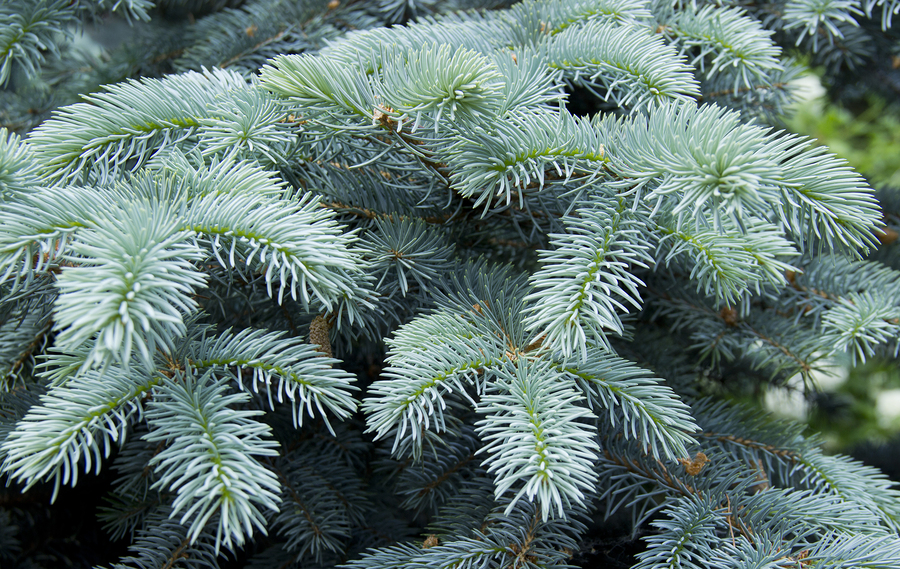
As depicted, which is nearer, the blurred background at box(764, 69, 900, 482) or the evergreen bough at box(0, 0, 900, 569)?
the evergreen bough at box(0, 0, 900, 569)

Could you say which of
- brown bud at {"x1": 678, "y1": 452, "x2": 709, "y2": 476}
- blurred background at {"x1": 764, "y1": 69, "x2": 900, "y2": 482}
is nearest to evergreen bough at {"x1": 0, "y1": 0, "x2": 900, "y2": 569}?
brown bud at {"x1": 678, "y1": 452, "x2": 709, "y2": 476}

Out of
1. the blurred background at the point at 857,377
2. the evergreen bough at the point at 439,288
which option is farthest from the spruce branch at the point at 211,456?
the blurred background at the point at 857,377

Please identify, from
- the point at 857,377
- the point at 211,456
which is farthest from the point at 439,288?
the point at 857,377

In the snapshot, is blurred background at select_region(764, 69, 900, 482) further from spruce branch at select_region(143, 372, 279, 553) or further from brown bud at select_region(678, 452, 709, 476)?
spruce branch at select_region(143, 372, 279, 553)

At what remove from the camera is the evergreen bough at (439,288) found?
0.38 meters

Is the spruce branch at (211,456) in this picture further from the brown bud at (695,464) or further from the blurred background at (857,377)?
the blurred background at (857,377)

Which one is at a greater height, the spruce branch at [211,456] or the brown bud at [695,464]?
the brown bud at [695,464]

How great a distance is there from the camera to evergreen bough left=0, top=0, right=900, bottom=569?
0.38m

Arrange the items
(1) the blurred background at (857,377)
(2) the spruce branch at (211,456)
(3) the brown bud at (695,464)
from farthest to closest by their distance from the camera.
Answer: (1) the blurred background at (857,377) → (3) the brown bud at (695,464) → (2) the spruce branch at (211,456)

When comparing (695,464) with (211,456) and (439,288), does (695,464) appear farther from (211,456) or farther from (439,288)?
(211,456)

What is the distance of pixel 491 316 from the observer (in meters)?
0.50

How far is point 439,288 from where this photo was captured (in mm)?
567

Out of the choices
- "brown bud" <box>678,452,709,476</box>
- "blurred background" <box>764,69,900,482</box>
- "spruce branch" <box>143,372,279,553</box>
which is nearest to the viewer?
"spruce branch" <box>143,372,279,553</box>

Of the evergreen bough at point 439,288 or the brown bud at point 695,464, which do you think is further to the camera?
the brown bud at point 695,464
